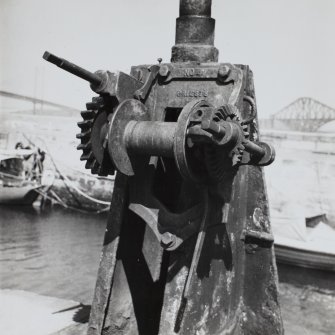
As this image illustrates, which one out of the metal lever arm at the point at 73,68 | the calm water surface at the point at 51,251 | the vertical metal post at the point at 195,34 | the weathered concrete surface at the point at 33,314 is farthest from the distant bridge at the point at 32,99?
the metal lever arm at the point at 73,68

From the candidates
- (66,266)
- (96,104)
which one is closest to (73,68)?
(96,104)

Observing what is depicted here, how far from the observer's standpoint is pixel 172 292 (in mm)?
2305

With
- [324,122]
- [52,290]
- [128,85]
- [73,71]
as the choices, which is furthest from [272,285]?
[324,122]

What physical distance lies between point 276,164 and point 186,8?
8.28 m

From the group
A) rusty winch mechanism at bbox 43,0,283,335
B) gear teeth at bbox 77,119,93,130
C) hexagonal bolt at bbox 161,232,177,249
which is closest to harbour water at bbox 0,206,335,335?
rusty winch mechanism at bbox 43,0,283,335

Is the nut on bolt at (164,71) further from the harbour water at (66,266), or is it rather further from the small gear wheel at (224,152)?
the harbour water at (66,266)

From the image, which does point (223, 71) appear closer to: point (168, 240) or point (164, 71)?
point (164, 71)

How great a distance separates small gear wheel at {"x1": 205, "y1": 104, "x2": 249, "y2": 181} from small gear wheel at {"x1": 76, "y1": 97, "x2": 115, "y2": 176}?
1.71 ft

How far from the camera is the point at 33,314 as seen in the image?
323 centimetres

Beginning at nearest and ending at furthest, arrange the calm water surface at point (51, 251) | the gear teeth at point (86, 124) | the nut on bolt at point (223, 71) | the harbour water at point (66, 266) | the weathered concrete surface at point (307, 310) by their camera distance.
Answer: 1. the gear teeth at point (86, 124)
2. the nut on bolt at point (223, 71)
3. the weathered concrete surface at point (307, 310)
4. the harbour water at point (66, 266)
5. the calm water surface at point (51, 251)

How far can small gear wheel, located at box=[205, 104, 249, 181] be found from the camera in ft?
6.37

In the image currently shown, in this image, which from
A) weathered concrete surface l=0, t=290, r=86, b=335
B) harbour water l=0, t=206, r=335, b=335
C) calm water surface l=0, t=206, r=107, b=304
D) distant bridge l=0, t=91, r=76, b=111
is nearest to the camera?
weathered concrete surface l=0, t=290, r=86, b=335

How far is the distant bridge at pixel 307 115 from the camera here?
9.87 metres

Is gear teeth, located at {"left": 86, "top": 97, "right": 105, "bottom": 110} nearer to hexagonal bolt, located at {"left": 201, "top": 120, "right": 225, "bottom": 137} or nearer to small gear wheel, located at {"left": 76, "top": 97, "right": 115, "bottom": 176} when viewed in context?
Answer: small gear wheel, located at {"left": 76, "top": 97, "right": 115, "bottom": 176}
